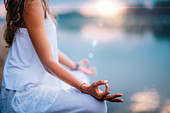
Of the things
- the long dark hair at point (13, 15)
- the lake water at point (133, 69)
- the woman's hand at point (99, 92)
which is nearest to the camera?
the woman's hand at point (99, 92)

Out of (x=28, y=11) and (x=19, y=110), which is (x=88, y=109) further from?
(x=28, y=11)

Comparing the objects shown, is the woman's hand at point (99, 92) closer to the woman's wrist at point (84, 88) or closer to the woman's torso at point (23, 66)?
the woman's wrist at point (84, 88)

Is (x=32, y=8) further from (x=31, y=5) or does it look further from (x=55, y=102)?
(x=55, y=102)

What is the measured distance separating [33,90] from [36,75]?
9 cm

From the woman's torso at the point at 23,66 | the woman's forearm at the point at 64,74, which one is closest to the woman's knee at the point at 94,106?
the woman's forearm at the point at 64,74

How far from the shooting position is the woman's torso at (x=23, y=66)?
100 cm

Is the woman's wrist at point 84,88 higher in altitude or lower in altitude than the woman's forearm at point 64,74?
lower

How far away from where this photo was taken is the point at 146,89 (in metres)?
2.08

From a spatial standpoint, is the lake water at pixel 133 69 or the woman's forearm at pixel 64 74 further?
the lake water at pixel 133 69

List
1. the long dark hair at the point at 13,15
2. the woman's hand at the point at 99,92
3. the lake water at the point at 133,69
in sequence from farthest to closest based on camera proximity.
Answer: the lake water at the point at 133,69
the long dark hair at the point at 13,15
the woman's hand at the point at 99,92

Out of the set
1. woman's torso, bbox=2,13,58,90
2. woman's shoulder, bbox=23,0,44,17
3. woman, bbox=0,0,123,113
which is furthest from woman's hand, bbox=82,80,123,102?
woman's shoulder, bbox=23,0,44,17

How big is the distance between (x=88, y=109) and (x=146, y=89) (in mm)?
1351

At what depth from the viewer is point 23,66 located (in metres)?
1.02

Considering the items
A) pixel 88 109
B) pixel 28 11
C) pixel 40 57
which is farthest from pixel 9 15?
pixel 88 109
